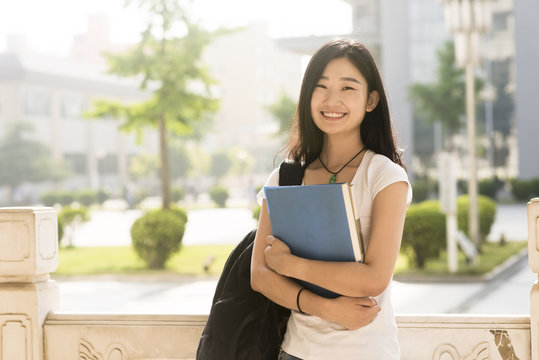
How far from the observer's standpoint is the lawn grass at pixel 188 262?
37.1 ft

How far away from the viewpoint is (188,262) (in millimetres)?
13227

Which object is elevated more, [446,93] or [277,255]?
[446,93]

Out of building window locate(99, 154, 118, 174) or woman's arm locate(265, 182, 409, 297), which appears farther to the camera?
building window locate(99, 154, 118, 174)

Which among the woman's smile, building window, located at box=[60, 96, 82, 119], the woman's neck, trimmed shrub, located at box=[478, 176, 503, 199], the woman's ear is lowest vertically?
trimmed shrub, located at box=[478, 176, 503, 199]

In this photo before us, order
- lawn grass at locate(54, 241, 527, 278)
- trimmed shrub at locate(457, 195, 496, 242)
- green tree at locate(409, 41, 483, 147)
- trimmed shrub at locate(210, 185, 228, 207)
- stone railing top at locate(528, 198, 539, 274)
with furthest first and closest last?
trimmed shrub at locate(210, 185, 228, 207) < green tree at locate(409, 41, 483, 147) < trimmed shrub at locate(457, 195, 496, 242) < lawn grass at locate(54, 241, 527, 278) < stone railing top at locate(528, 198, 539, 274)

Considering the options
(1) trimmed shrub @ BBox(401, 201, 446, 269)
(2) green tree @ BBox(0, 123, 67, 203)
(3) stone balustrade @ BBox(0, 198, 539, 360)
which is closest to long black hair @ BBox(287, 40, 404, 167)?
(3) stone balustrade @ BBox(0, 198, 539, 360)

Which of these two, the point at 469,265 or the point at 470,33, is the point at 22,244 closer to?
the point at 469,265

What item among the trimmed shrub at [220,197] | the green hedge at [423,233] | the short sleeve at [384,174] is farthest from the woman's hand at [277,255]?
the trimmed shrub at [220,197]

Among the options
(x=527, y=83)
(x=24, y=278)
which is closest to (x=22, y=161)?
(x=527, y=83)

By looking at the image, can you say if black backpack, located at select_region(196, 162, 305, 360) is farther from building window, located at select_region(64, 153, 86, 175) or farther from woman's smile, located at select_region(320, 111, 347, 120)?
building window, located at select_region(64, 153, 86, 175)

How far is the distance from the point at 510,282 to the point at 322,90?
937 cm

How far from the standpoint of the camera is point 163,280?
1167 centimetres

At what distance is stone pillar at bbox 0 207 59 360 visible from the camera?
312 cm

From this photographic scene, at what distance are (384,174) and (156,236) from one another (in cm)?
1064
